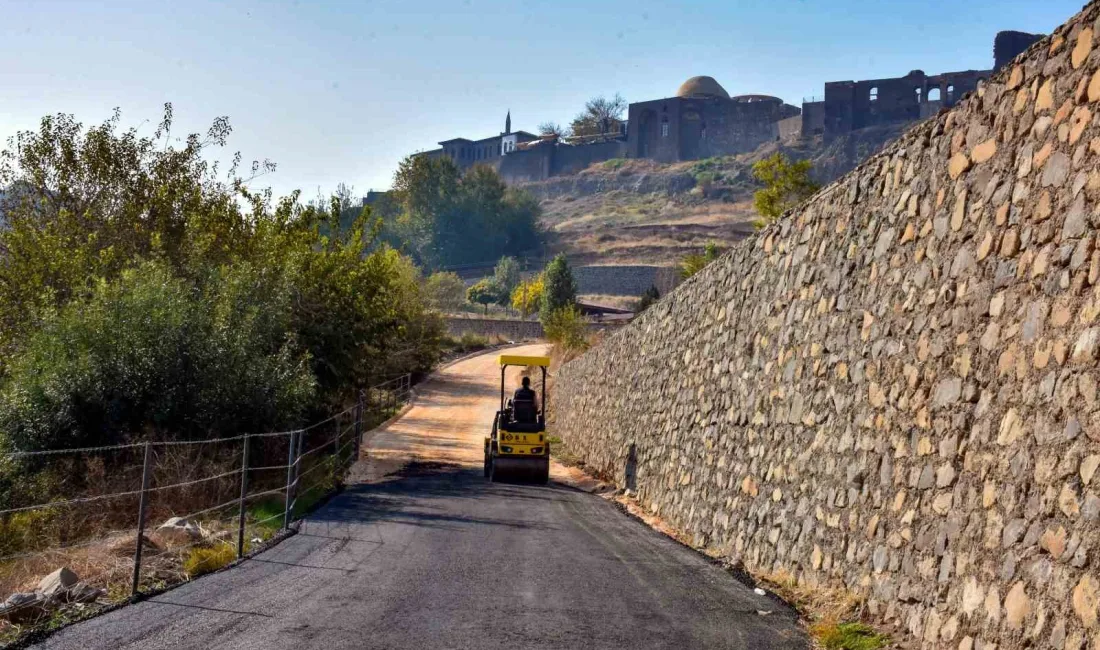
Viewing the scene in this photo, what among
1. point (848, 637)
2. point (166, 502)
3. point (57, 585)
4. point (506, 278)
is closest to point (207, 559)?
point (57, 585)

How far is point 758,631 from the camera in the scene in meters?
7.91

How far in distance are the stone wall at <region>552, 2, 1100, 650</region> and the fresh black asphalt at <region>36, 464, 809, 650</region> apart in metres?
1.06

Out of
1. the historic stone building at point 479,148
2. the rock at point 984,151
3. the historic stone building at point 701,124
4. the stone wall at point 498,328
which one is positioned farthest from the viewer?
the historic stone building at point 479,148

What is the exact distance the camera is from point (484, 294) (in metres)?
102

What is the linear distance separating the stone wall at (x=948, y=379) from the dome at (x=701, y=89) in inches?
5526

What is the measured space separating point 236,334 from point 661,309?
27.2ft

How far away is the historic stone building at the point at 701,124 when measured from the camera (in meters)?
142

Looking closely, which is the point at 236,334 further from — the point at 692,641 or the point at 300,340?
the point at 692,641

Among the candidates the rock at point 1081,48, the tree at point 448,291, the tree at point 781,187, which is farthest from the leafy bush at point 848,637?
the tree at point 448,291

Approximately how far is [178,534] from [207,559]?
5.91 feet

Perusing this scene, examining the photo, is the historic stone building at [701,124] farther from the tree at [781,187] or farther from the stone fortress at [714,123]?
the tree at [781,187]

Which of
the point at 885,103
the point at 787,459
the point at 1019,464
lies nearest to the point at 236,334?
the point at 787,459

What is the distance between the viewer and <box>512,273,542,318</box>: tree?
91375mm

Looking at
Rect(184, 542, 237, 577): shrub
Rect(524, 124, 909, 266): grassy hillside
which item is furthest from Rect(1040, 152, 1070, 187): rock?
Rect(524, 124, 909, 266): grassy hillside
